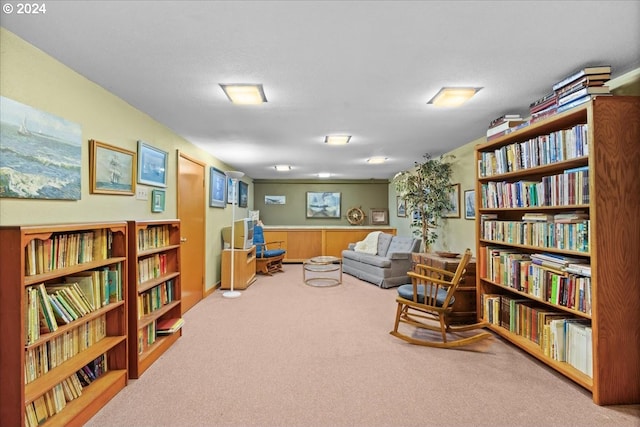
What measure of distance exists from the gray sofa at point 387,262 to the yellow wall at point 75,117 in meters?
3.66

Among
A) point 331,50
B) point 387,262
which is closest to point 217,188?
point 387,262

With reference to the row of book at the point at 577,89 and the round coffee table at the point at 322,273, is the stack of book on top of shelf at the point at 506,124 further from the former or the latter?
the round coffee table at the point at 322,273

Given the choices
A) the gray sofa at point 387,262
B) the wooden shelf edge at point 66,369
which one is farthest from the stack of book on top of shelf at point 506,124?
the wooden shelf edge at point 66,369

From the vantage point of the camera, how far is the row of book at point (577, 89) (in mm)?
2145

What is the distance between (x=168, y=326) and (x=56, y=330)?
128 centimetres

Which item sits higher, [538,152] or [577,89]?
[577,89]

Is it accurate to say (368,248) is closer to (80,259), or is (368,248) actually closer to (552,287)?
(552,287)

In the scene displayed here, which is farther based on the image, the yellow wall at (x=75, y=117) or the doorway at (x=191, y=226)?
the doorway at (x=191, y=226)

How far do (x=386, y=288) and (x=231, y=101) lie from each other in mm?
4028

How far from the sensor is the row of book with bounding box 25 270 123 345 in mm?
1589

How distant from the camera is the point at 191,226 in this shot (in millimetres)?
4273

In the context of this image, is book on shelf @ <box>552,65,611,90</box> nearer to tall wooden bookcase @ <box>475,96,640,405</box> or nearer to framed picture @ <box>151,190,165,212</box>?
tall wooden bookcase @ <box>475,96,640,405</box>

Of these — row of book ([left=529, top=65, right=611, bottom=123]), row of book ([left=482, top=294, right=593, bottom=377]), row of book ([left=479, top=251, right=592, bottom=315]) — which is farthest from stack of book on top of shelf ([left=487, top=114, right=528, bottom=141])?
row of book ([left=482, top=294, right=593, bottom=377])

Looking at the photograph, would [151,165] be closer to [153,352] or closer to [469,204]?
[153,352]
